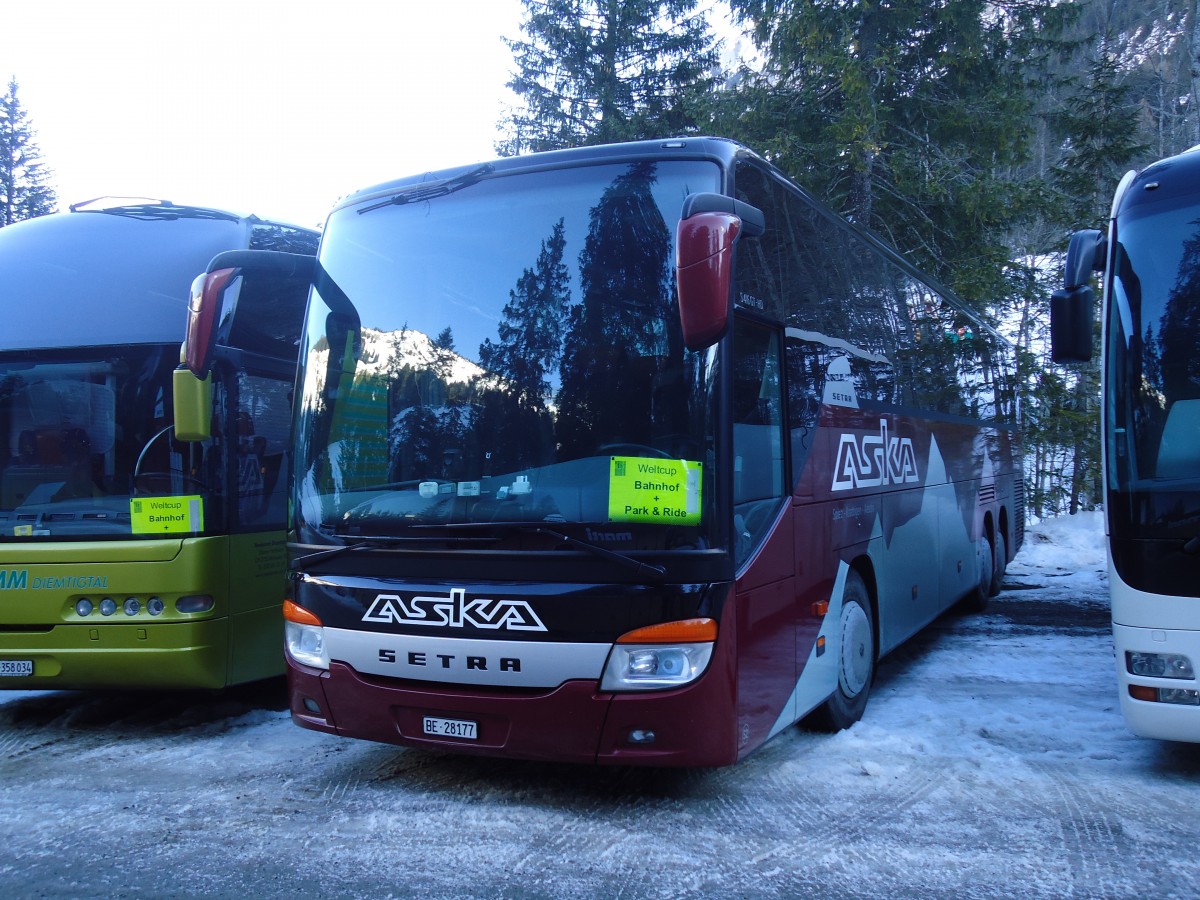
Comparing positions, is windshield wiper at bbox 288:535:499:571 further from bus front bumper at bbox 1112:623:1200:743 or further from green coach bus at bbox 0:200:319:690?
bus front bumper at bbox 1112:623:1200:743

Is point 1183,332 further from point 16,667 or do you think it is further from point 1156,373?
point 16,667

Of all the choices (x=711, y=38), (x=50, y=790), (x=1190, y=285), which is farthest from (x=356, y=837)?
(x=711, y=38)

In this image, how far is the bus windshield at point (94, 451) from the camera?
6.14 meters

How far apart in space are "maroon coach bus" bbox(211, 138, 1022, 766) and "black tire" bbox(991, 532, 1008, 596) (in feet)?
21.2

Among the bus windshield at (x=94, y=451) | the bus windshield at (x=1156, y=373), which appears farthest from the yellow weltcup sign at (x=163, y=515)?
the bus windshield at (x=1156, y=373)

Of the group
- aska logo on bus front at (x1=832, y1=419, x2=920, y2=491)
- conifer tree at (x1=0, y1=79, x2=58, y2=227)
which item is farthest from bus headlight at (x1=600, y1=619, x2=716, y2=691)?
conifer tree at (x1=0, y1=79, x2=58, y2=227)

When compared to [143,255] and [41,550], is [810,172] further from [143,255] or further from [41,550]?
[41,550]

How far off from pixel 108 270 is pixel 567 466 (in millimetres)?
3928

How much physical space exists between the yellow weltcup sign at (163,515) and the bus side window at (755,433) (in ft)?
11.6

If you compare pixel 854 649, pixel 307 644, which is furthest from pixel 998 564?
pixel 307 644

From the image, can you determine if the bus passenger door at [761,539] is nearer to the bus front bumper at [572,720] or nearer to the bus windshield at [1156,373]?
the bus front bumper at [572,720]

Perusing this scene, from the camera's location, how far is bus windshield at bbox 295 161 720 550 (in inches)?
170

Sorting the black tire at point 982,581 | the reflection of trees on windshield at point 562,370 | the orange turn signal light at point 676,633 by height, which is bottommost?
the black tire at point 982,581

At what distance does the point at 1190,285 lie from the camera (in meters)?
4.87
